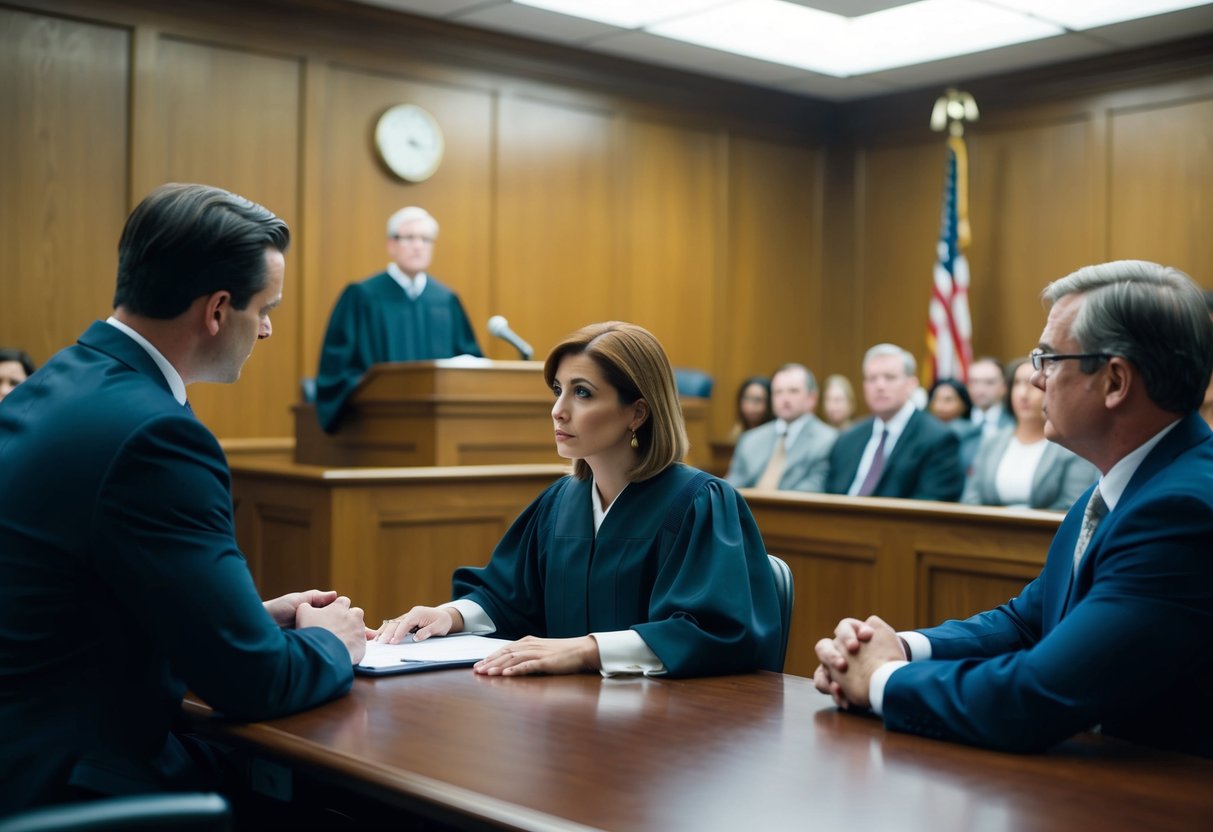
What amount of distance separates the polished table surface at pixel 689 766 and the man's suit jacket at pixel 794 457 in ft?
16.6

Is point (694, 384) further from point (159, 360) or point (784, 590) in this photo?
point (159, 360)

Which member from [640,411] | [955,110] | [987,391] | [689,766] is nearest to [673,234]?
[955,110]

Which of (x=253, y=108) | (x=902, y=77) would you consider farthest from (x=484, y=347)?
(x=902, y=77)

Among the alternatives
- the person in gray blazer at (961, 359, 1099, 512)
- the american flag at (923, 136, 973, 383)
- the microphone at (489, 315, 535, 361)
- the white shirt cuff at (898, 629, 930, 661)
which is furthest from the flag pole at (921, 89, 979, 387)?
the white shirt cuff at (898, 629, 930, 661)

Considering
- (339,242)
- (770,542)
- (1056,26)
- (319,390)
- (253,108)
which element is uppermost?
(1056,26)

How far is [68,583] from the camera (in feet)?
6.09

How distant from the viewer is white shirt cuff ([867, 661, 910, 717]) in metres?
1.96

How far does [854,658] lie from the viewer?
2.05 m

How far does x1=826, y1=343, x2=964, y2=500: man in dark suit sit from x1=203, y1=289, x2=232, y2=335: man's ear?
4.80 m

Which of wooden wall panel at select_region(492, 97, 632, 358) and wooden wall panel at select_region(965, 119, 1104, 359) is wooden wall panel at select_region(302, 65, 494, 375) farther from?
wooden wall panel at select_region(965, 119, 1104, 359)

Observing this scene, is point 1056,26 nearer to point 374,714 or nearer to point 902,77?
point 902,77

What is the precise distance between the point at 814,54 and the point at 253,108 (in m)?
4.09

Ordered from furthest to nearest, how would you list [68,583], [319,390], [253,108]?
1. [253,108]
2. [319,390]
3. [68,583]

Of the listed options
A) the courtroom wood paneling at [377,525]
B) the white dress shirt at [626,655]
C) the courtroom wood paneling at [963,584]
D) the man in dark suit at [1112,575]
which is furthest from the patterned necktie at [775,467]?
the man in dark suit at [1112,575]
